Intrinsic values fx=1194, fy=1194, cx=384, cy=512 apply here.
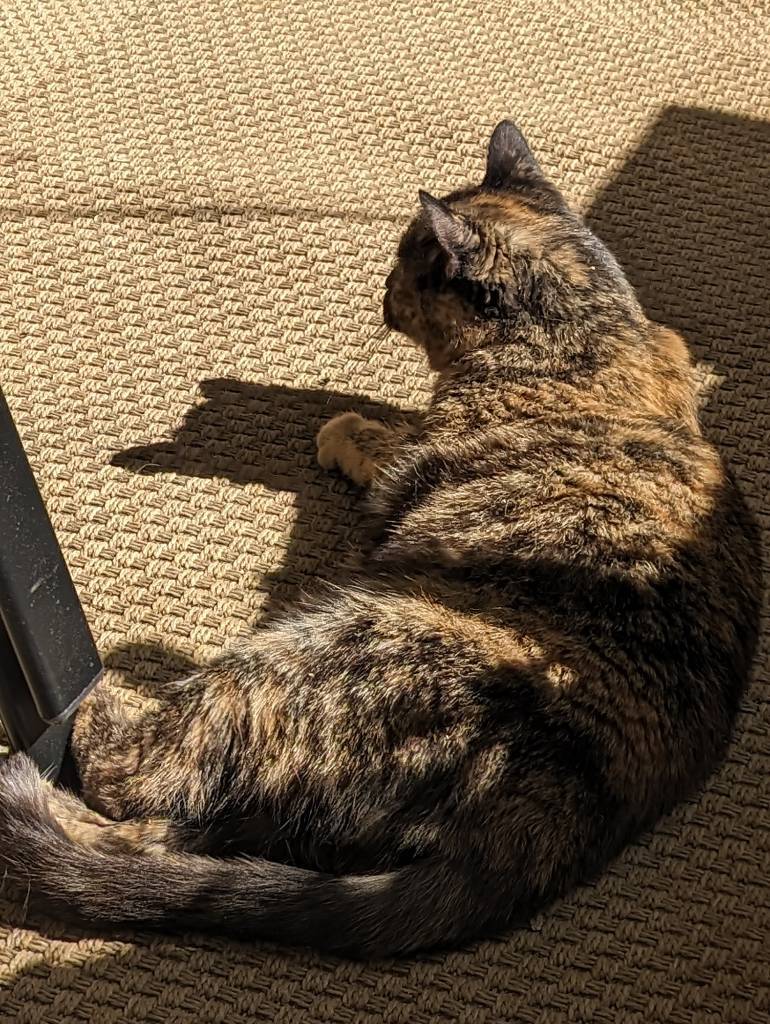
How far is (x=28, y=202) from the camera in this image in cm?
237

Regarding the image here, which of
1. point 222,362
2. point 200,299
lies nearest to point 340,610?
point 222,362

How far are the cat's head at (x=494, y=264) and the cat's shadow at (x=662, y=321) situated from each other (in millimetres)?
242

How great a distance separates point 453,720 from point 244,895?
30 cm

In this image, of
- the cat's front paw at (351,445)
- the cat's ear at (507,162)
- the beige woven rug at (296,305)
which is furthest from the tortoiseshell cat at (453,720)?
the cat's ear at (507,162)

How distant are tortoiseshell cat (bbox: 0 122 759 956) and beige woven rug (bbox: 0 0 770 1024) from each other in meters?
0.11

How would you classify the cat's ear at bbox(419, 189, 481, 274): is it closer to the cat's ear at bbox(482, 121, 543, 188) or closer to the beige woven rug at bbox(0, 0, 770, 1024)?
the cat's ear at bbox(482, 121, 543, 188)

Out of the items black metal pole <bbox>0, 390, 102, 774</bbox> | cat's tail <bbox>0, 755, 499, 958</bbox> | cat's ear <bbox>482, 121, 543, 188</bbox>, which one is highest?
cat's ear <bbox>482, 121, 543, 188</bbox>

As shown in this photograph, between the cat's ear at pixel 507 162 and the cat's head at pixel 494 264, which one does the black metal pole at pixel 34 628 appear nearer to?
the cat's head at pixel 494 264

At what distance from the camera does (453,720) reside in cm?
135

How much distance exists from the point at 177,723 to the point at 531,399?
0.68 meters

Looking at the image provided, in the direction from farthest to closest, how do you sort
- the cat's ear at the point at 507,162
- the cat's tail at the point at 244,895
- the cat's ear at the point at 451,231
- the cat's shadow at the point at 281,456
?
the cat's ear at the point at 507,162, the cat's shadow at the point at 281,456, the cat's ear at the point at 451,231, the cat's tail at the point at 244,895

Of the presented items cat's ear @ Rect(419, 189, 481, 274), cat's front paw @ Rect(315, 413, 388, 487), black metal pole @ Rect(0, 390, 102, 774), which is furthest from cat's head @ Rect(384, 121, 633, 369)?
black metal pole @ Rect(0, 390, 102, 774)

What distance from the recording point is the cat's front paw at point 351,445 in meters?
1.92

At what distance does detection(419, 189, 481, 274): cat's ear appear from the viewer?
173 cm
